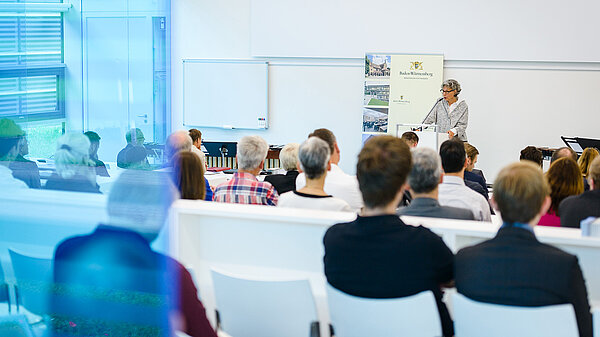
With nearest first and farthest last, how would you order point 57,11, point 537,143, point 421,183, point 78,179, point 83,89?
1. point 421,183
2. point 78,179
3. point 57,11
4. point 83,89
5. point 537,143

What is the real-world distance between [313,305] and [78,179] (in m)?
1.70

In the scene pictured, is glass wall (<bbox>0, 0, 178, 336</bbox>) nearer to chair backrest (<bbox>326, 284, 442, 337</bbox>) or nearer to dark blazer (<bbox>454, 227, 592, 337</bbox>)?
chair backrest (<bbox>326, 284, 442, 337</bbox>)

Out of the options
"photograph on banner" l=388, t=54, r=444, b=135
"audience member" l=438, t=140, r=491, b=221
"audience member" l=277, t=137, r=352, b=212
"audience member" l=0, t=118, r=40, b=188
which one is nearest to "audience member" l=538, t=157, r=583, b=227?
"audience member" l=438, t=140, r=491, b=221

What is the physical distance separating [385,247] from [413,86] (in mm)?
6398

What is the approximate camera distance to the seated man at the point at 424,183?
110 inches

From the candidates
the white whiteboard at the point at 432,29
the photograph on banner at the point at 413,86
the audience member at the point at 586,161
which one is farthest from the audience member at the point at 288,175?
the white whiteboard at the point at 432,29

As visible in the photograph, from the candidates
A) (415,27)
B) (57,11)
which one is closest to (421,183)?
(57,11)

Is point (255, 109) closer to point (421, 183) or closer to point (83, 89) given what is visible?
point (83, 89)

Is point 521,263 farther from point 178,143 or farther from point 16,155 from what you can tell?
point 178,143

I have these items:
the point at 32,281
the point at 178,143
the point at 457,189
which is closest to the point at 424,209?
the point at 457,189

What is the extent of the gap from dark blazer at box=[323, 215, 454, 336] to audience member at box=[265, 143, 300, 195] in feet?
6.57

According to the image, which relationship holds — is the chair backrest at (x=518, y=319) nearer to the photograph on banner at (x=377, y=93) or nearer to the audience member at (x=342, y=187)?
the audience member at (x=342, y=187)

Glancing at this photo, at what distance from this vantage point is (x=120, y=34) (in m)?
9.00

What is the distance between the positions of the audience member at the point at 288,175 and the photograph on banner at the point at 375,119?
173 inches
